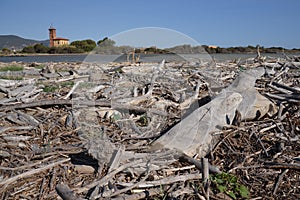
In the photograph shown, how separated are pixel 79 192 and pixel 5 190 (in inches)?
35.2

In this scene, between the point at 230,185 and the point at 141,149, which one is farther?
the point at 141,149

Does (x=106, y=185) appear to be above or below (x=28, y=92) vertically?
below

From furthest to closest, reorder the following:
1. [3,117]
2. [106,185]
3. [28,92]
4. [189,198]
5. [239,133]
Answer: [28,92] < [3,117] < [239,133] < [106,185] < [189,198]

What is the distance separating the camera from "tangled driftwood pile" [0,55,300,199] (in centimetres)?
328

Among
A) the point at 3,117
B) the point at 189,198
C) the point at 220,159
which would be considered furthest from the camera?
the point at 3,117

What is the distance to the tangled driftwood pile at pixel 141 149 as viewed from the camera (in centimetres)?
328

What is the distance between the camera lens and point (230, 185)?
3.30 m

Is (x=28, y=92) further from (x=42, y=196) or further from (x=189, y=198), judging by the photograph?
(x=189, y=198)

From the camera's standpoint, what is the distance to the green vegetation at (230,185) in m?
3.18

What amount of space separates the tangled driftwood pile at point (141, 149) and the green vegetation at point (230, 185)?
2 centimetres

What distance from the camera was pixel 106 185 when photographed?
10.8ft

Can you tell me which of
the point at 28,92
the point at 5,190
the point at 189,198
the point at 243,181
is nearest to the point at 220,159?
the point at 243,181

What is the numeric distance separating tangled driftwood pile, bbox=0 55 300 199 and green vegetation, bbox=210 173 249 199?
2 cm

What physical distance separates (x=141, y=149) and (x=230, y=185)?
4.59 ft
